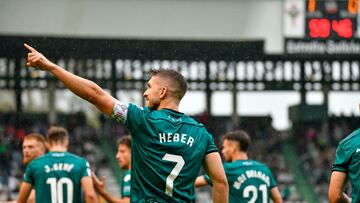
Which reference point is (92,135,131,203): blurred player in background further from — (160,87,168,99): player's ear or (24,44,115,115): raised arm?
(24,44,115,115): raised arm

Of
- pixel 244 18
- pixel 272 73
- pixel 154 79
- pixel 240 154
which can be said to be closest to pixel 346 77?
pixel 272 73

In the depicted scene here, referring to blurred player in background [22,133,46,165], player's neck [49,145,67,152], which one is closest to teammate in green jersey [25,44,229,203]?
player's neck [49,145,67,152]

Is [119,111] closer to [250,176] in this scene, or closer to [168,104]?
[168,104]

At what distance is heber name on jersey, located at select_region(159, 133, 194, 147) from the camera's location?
545cm

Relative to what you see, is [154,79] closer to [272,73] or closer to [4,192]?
[4,192]

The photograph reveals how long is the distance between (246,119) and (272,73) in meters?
3.09

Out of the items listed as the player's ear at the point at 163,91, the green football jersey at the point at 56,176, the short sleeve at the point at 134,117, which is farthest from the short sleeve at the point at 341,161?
the green football jersey at the point at 56,176

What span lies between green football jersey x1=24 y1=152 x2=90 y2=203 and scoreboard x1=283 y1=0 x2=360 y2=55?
46.9 ft

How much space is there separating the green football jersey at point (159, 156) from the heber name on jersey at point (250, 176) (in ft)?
10.8

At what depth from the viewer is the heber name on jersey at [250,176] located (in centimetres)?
878

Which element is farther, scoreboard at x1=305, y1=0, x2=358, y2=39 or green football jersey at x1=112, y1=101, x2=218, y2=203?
scoreboard at x1=305, y1=0, x2=358, y2=39

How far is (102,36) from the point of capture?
2477 cm

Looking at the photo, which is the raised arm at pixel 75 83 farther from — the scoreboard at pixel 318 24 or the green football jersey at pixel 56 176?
the scoreboard at pixel 318 24

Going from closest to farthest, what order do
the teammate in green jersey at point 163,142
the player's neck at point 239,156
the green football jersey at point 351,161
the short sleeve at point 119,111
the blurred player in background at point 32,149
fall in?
1. the short sleeve at point 119,111
2. the teammate in green jersey at point 163,142
3. the green football jersey at point 351,161
4. the player's neck at point 239,156
5. the blurred player in background at point 32,149
